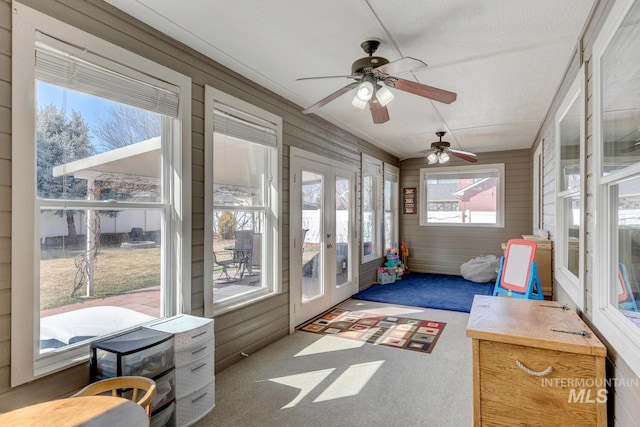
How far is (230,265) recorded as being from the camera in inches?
121

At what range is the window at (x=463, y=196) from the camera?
6.82 m

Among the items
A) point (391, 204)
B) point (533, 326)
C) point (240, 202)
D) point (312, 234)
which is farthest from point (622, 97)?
point (391, 204)

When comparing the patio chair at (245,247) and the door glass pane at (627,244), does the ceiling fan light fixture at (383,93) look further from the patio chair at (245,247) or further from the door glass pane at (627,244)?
the patio chair at (245,247)

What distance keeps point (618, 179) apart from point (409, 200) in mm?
5990

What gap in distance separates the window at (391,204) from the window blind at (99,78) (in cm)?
494

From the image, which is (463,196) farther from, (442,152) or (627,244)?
(627,244)

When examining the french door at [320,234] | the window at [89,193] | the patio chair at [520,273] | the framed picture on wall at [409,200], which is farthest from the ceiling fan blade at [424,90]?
the framed picture on wall at [409,200]

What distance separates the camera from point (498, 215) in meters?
6.77

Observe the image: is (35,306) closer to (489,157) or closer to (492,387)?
(492,387)

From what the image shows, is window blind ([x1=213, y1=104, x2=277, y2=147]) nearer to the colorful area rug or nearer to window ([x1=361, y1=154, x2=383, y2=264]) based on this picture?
the colorful area rug

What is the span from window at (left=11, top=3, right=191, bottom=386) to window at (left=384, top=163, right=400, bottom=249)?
4.88 metres

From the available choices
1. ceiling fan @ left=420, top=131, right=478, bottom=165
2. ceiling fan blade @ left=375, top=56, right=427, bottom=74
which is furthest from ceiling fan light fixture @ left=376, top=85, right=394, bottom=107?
ceiling fan @ left=420, top=131, right=478, bottom=165

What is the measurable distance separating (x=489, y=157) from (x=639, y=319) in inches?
235

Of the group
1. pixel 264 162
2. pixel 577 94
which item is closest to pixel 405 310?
pixel 264 162
